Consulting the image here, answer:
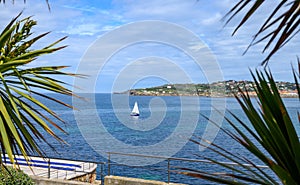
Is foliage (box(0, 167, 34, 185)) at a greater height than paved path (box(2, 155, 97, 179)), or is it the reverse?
foliage (box(0, 167, 34, 185))

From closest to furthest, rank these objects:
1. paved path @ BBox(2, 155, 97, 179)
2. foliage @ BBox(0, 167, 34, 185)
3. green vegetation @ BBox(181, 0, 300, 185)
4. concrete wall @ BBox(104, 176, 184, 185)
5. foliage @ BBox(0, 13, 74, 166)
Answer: green vegetation @ BBox(181, 0, 300, 185), foliage @ BBox(0, 13, 74, 166), foliage @ BBox(0, 167, 34, 185), concrete wall @ BBox(104, 176, 184, 185), paved path @ BBox(2, 155, 97, 179)

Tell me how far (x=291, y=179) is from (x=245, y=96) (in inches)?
20.8

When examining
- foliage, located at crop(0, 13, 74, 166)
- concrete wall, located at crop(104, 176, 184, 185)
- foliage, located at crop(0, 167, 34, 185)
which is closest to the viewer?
foliage, located at crop(0, 13, 74, 166)

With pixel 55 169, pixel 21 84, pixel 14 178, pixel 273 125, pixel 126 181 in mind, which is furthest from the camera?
pixel 55 169

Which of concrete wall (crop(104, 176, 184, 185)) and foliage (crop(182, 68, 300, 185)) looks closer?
foliage (crop(182, 68, 300, 185))

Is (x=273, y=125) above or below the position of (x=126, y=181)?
above

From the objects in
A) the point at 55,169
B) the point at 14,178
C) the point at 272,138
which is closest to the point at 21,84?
the point at 272,138

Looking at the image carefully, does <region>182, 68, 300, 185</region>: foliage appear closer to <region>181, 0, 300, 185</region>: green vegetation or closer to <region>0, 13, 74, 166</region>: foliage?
<region>181, 0, 300, 185</region>: green vegetation

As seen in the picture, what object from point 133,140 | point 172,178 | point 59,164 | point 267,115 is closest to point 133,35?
point 172,178

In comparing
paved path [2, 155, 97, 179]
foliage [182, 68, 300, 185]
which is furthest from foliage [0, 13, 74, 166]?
paved path [2, 155, 97, 179]

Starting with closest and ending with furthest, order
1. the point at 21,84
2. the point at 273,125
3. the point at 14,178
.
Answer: the point at 273,125, the point at 21,84, the point at 14,178

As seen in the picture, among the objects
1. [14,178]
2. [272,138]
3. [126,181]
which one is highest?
[272,138]

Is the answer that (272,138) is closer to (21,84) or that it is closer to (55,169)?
(21,84)

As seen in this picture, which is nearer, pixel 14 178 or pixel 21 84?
pixel 21 84
